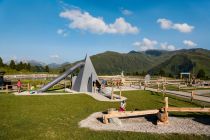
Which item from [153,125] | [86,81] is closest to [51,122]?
[153,125]

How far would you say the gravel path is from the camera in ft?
41.9

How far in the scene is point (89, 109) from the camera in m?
18.4

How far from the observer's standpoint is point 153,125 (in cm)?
1382

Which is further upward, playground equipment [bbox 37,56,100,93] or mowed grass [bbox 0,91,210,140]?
playground equipment [bbox 37,56,100,93]

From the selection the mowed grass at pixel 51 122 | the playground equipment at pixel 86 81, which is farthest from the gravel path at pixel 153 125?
the playground equipment at pixel 86 81

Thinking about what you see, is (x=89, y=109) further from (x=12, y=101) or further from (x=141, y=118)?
(x=12, y=101)

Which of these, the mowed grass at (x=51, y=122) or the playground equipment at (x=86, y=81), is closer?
the mowed grass at (x=51, y=122)

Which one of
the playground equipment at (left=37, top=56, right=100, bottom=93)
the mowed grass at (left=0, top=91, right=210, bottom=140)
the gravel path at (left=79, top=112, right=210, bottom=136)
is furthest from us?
the playground equipment at (left=37, top=56, right=100, bottom=93)

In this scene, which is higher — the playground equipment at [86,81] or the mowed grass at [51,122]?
the playground equipment at [86,81]

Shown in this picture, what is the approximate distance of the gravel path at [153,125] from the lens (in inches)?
503

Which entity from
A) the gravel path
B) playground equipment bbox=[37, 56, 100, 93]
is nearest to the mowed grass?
the gravel path

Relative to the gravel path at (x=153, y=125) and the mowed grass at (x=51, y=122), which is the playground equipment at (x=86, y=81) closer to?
the mowed grass at (x=51, y=122)

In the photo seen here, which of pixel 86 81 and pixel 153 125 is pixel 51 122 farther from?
pixel 86 81

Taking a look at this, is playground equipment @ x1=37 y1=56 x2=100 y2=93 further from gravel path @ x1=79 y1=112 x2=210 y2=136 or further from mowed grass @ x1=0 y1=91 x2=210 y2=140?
gravel path @ x1=79 y1=112 x2=210 y2=136
